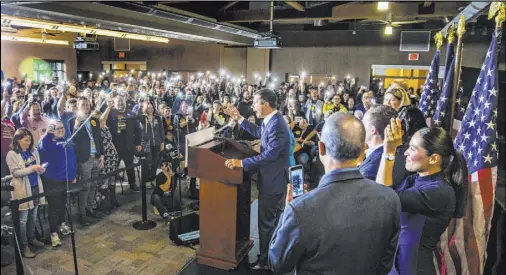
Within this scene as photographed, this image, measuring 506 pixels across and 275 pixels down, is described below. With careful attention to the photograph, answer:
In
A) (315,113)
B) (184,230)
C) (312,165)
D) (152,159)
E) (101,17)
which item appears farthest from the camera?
(315,113)

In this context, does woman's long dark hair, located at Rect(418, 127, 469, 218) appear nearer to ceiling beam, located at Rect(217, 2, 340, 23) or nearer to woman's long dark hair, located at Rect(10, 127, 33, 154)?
woman's long dark hair, located at Rect(10, 127, 33, 154)

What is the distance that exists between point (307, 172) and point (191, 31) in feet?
13.8

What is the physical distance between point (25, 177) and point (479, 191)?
4.07 meters

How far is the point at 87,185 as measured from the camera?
15.6 ft

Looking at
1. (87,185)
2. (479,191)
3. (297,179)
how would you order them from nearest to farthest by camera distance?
(297,179)
(479,191)
(87,185)

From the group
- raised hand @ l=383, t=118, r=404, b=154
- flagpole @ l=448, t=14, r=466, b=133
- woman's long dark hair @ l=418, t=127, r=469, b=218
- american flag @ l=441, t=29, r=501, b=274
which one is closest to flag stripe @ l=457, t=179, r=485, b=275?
american flag @ l=441, t=29, r=501, b=274

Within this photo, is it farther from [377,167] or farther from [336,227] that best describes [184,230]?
[336,227]

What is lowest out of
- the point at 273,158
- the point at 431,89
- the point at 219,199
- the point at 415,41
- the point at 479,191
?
the point at 219,199

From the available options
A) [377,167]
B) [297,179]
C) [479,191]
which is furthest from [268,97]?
[479,191]

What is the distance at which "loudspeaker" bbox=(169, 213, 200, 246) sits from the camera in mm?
4062

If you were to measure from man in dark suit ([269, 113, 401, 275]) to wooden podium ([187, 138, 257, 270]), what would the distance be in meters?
1.78

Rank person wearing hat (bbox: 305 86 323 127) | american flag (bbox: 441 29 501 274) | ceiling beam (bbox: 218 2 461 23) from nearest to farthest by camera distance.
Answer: american flag (bbox: 441 29 501 274), person wearing hat (bbox: 305 86 323 127), ceiling beam (bbox: 218 2 461 23)

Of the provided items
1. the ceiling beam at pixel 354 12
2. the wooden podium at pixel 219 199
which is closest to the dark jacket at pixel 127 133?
the wooden podium at pixel 219 199

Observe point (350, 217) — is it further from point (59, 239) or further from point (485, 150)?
point (59, 239)
